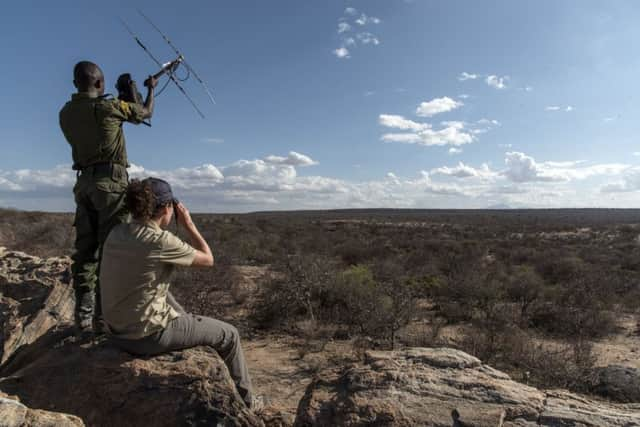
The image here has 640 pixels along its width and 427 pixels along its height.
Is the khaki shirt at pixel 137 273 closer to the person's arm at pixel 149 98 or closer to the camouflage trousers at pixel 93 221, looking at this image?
the camouflage trousers at pixel 93 221

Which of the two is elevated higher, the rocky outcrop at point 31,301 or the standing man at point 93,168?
the standing man at point 93,168

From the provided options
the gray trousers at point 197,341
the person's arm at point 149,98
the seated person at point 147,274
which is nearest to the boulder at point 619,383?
the gray trousers at point 197,341

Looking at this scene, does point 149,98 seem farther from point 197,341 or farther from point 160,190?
point 197,341

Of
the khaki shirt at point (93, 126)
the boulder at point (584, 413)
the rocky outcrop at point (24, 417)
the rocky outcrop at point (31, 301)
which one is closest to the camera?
the rocky outcrop at point (24, 417)

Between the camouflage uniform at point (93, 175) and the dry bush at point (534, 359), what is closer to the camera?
the camouflage uniform at point (93, 175)

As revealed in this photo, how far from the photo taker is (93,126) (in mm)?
2857

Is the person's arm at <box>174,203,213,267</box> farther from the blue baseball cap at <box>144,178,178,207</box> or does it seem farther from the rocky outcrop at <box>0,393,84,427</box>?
the rocky outcrop at <box>0,393,84,427</box>

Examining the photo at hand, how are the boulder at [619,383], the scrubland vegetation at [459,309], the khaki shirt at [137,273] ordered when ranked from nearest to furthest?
the khaki shirt at [137,273]
the boulder at [619,383]
the scrubland vegetation at [459,309]

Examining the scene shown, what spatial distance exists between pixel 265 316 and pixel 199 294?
1311mm

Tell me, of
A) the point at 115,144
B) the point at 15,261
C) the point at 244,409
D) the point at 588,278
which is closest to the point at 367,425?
the point at 244,409

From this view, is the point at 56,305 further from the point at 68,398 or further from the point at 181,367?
the point at 181,367

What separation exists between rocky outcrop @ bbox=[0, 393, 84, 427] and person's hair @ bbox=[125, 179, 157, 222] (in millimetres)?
1082

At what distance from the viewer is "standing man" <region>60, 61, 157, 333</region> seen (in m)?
2.85

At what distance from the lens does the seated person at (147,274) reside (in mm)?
2367
